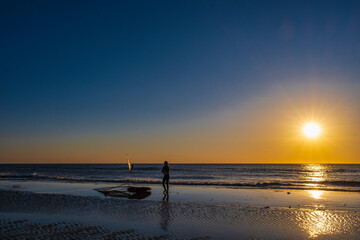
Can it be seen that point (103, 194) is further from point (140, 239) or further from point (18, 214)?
point (140, 239)

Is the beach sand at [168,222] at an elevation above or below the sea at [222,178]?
above

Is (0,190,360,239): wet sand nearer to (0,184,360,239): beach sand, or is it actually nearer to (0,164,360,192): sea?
(0,184,360,239): beach sand

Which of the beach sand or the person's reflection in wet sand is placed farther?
the person's reflection in wet sand

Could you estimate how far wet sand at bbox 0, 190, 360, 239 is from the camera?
A: 823 centimetres

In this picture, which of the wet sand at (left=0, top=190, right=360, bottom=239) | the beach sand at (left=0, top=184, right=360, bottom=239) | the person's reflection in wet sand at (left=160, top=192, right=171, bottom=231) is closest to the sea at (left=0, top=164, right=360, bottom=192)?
the person's reflection in wet sand at (left=160, top=192, right=171, bottom=231)

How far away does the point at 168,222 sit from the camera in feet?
32.5

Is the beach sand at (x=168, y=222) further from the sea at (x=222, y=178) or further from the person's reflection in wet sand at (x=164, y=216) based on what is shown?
the sea at (x=222, y=178)

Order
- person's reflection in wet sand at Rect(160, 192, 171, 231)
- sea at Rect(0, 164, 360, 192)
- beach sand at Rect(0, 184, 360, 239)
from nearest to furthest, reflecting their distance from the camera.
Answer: beach sand at Rect(0, 184, 360, 239) → person's reflection in wet sand at Rect(160, 192, 171, 231) → sea at Rect(0, 164, 360, 192)

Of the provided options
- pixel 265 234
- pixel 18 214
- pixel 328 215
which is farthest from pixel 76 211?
pixel 328 215

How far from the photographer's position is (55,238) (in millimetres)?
7562

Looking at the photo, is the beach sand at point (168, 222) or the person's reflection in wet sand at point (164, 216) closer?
the beach sand at point (168, 222)

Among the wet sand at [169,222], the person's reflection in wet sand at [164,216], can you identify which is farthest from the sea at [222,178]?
the wet sand at [169,222]

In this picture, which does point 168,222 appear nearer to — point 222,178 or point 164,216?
point 164,216

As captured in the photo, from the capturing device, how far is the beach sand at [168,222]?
8227mm
